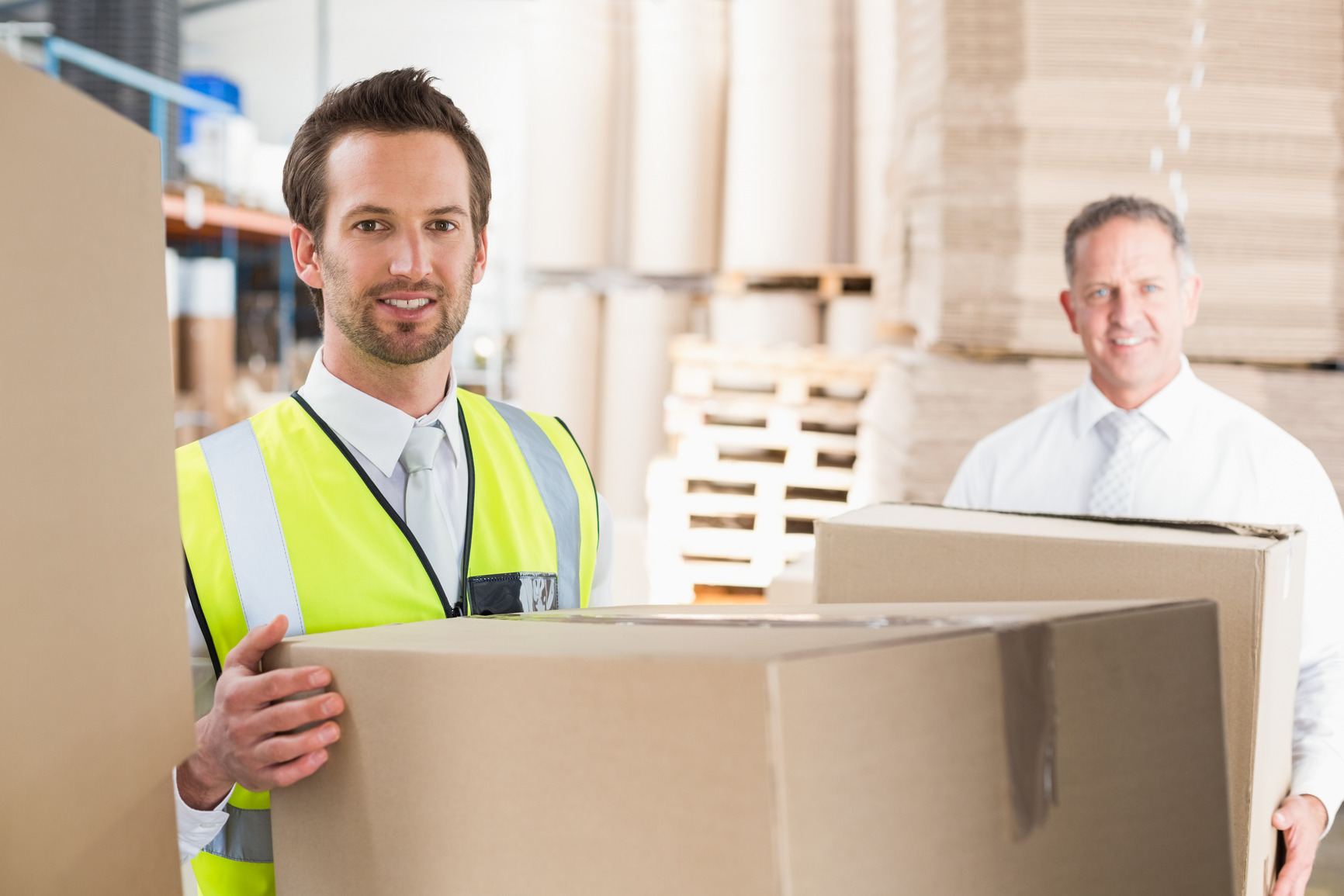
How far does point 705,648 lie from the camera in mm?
702

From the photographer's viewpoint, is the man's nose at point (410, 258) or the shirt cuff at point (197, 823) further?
the man's nose at point (410, 258)

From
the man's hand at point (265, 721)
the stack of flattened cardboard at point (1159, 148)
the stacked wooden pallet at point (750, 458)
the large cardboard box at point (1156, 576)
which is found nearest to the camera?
the man's hand at point (265, 721)

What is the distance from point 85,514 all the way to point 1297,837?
1415 mm

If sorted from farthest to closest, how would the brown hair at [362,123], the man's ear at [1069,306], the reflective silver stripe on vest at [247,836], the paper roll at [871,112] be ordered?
the paper roll at [871,112] < the man's ear at [1069,306] < the brown hair at [362,123] < the reflective silver stripe on vest at [247,836]

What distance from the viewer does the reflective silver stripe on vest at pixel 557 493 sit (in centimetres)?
158

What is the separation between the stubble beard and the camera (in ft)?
4.81

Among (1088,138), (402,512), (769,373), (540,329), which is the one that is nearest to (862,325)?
(769,373)

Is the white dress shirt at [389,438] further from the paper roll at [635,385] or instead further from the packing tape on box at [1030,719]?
the paper roll at [635,385]

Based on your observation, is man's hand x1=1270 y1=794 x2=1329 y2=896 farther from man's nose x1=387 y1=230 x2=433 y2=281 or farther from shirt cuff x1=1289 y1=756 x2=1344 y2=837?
man's nose x1=387 y1=230 x2=433 y2=281

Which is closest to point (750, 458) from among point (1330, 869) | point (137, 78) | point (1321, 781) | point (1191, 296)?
point (1191, 296)

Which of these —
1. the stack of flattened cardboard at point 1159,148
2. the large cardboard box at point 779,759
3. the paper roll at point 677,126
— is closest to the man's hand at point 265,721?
the large cardboard box at point 779,759

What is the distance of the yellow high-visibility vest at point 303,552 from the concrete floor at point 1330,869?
2.00 meters

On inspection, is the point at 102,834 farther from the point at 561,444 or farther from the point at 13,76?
the point at 561,444

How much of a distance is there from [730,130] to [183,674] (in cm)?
424
